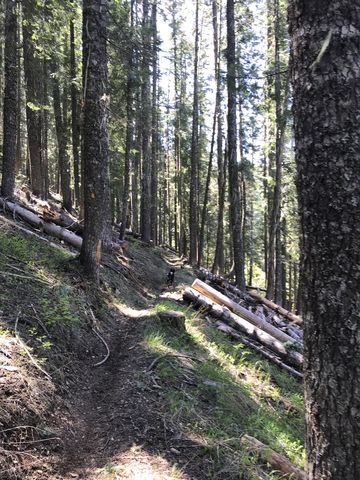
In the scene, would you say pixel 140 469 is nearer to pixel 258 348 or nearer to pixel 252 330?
pixel 258 348

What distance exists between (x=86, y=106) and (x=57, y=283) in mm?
3547

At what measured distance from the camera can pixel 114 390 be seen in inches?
213

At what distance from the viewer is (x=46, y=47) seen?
1114cm

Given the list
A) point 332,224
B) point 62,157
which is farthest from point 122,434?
point 62,157

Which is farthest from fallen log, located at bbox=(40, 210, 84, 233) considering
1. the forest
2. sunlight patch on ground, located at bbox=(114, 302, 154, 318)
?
sunlight patch on ground, located at bbox=(114, 302, 154, 318)

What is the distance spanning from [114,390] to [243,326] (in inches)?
206

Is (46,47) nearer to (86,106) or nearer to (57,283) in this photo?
(86,106)

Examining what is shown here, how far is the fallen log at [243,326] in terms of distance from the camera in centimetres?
941

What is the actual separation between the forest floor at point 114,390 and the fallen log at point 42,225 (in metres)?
1.61

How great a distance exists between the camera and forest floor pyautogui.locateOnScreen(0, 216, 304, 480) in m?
3.90

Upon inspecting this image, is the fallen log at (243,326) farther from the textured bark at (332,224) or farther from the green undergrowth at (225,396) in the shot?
the textured bark at (332,224)

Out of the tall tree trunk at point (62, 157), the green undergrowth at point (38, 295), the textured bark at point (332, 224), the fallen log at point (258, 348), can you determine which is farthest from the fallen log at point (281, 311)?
the textured bark at point (332, 224)

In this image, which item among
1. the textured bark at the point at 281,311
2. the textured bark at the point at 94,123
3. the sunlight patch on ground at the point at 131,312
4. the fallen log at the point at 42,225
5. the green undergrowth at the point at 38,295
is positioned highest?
the textured bark at the point at 94,123

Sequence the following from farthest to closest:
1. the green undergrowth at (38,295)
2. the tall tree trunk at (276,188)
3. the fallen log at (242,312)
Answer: the tall tree trunk at (276,188) → the fallen log at (242,312) → the green undergrowth at (38,295)
